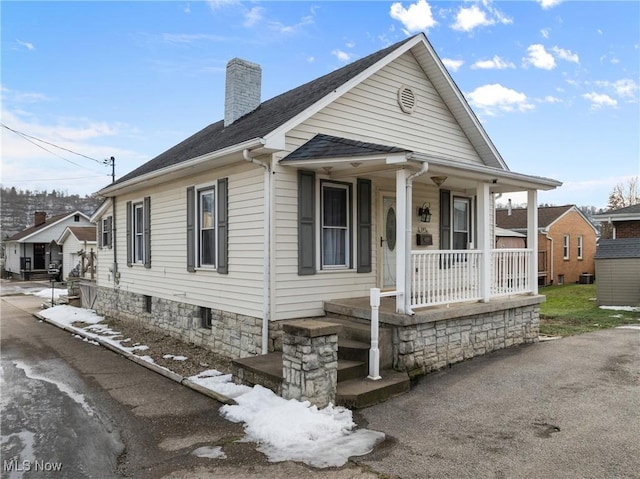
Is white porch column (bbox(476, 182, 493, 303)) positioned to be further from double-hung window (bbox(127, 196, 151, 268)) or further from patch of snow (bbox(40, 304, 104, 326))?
patch of snow (bbox(40, 304, 104, 326))

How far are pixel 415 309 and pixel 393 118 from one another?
4.15m

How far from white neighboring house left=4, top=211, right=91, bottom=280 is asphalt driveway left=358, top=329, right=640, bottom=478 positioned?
121ft

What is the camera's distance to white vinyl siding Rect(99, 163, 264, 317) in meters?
7.30

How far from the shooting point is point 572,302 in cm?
1700

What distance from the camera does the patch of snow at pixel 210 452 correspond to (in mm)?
4180

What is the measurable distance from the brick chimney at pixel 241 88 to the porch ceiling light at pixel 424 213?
5006 millimetres

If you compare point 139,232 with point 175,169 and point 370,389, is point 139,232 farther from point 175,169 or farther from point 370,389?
point 370,389

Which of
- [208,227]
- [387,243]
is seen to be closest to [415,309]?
[387,243]

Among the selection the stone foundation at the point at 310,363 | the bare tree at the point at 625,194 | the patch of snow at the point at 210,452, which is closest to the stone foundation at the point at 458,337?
the stone foundation at the point at 310,363

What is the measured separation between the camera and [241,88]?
10805mm

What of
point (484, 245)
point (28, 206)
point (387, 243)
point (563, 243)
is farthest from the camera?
point (28, 206)

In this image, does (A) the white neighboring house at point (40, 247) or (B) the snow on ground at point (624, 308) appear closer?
(B) the snow on ground at point (624, 308)

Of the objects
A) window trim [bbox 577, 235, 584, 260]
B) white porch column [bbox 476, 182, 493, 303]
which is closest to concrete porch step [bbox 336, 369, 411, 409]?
white porch column [bbox 476, 182, 493, 303]

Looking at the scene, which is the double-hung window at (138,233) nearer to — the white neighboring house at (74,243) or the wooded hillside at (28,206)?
the white neighboring house at (74,243)
